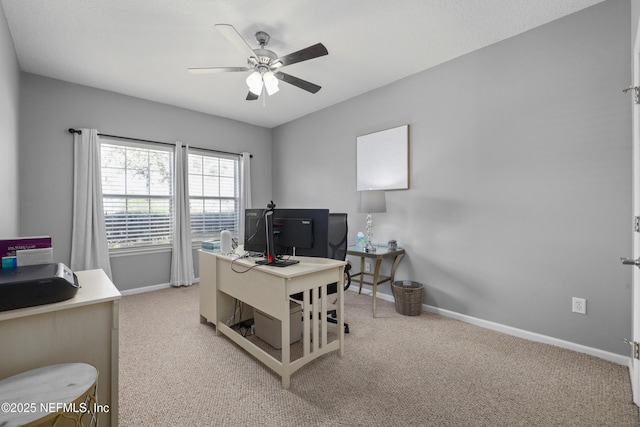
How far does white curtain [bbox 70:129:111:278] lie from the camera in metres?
3.45

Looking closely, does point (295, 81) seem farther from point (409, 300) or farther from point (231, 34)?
point (409, 300)

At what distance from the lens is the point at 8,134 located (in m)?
2.43

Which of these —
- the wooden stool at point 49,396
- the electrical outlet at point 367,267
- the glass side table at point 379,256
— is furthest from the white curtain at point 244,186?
the wooden stool at point 49,396


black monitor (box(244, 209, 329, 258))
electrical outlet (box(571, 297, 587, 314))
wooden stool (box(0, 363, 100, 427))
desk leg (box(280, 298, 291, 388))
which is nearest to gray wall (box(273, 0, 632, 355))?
electrical outlet (box(571, 297, 587, 314))

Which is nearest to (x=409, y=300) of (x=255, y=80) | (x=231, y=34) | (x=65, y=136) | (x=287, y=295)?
(x=287, y=295)

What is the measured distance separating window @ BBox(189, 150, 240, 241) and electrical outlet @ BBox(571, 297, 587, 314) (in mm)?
4503

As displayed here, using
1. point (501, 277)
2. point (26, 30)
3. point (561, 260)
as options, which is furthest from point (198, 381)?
point (26, 30)

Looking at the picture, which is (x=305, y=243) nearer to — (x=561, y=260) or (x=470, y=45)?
(x=561, y=260)

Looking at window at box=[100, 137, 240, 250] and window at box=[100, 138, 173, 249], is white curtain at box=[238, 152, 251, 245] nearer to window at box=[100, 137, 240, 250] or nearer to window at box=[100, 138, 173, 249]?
window at box=[100, 137, 240, 250]

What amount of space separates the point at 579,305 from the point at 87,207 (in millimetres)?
5239

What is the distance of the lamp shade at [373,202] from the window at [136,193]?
296 centimetres

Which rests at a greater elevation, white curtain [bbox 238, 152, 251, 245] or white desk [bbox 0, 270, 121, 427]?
white curtain [bbox 238, 152, 251, 245]

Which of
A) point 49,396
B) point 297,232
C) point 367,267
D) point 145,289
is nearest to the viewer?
point 49,396

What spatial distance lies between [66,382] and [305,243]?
1.44 meters
